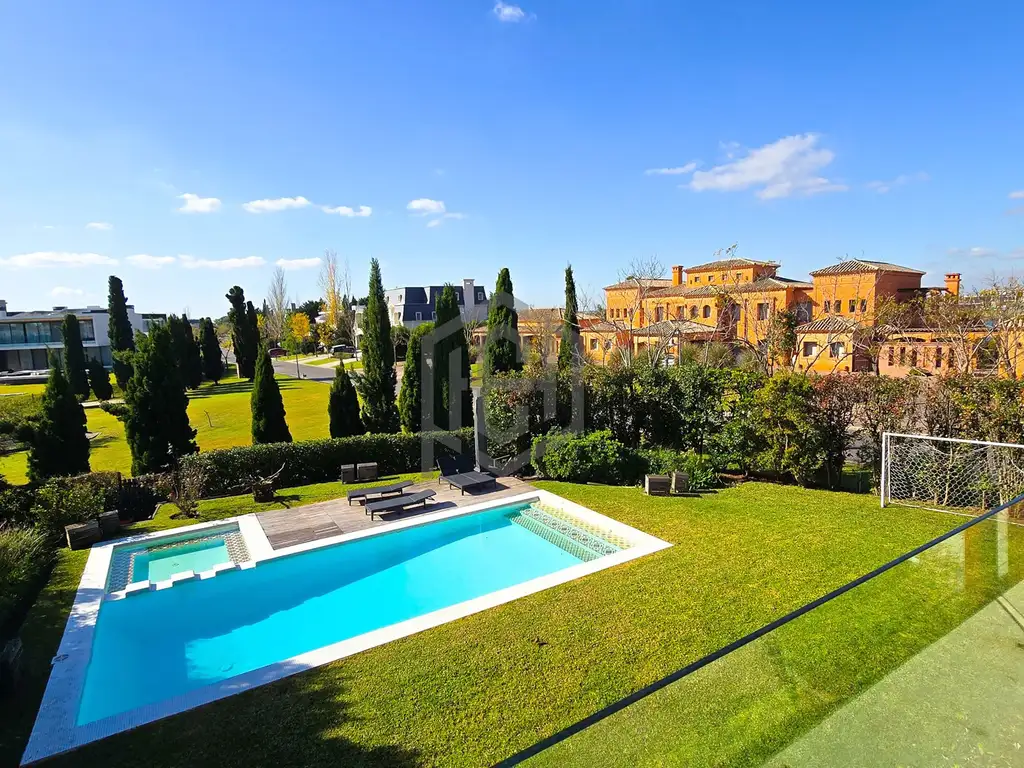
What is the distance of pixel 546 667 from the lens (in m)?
5.12

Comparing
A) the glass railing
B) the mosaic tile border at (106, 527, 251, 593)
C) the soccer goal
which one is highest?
the glass railing

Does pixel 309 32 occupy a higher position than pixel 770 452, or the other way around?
pixel 309 32

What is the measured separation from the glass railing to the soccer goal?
728 centimetres

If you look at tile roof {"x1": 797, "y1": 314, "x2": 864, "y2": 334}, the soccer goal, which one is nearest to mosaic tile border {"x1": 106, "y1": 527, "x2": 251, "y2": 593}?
the soccer goal

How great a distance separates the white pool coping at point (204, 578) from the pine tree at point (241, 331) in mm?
29381

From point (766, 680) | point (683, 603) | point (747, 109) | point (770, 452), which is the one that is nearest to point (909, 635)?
point (766, 680)

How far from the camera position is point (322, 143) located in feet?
46.0

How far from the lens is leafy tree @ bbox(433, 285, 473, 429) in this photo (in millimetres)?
15406

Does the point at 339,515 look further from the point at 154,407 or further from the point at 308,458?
the point at 154,407

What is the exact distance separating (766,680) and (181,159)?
1503cm

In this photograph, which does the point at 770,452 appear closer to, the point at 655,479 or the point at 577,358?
the point at 655,479

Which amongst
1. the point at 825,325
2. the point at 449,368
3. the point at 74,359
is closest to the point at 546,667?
the point at 449,368

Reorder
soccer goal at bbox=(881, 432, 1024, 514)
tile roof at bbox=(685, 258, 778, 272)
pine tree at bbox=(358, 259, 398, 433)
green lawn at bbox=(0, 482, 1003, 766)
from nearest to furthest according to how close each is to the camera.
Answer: green lawn at bbox=(0, 482, 1003, 766)
soccer goal at bbox=(881, 432, 1024, 514)
pine tree at bbox=(358, 259, 398, 433)
tile roof at bbox=(685, 258, 778, 272)

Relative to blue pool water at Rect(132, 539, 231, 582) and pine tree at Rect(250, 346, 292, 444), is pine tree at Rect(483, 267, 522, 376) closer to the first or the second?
pine tree at Rect(250, 346, 292, 444)
